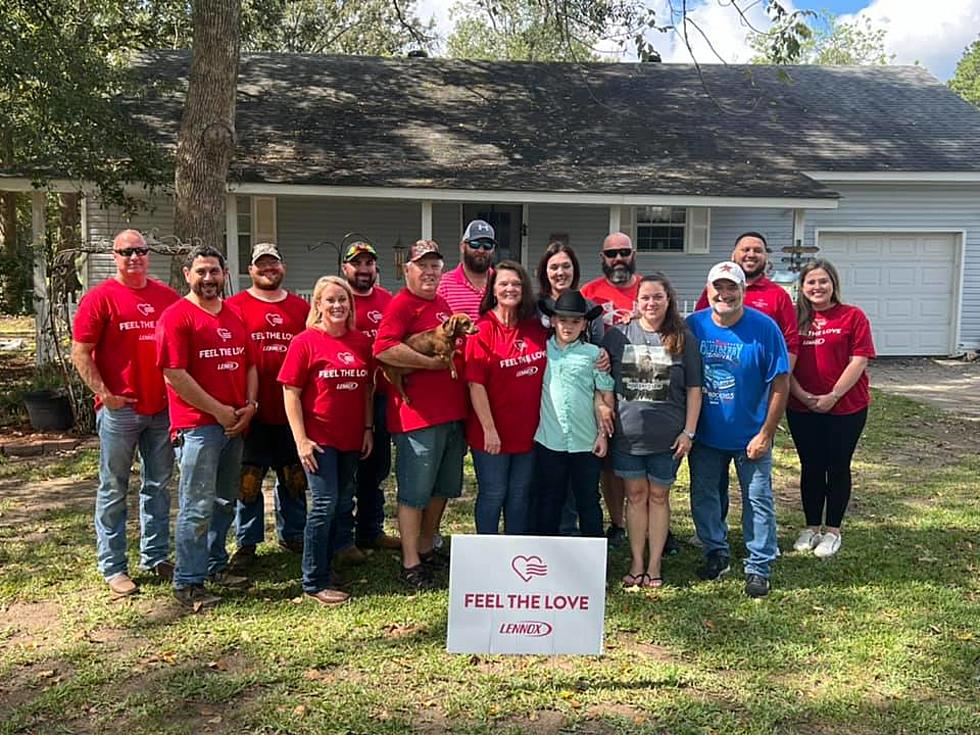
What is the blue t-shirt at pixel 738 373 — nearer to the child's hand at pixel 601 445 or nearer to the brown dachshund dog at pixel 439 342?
the child's hand at pixel 601 445

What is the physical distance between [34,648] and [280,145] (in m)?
9.74

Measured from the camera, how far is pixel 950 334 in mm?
14336

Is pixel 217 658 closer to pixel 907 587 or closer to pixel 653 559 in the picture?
pixel 653 559

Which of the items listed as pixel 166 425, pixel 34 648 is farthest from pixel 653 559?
pixel 34 648

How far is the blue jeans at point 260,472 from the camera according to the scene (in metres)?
4.50

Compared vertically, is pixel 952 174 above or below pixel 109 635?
Answer: above

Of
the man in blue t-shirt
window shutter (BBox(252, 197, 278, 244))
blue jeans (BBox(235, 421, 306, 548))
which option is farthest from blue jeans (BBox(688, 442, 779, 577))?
window shutter (BBox(252, 197, 278, 244))

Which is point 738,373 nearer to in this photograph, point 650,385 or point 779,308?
point 650,385

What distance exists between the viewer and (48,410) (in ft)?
26.7

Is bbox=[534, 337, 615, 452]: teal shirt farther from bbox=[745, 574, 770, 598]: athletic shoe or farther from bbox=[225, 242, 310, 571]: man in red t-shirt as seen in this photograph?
bbox=[225, 242, 310, 571]: man in red t-shirt

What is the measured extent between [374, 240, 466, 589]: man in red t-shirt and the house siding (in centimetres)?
1141

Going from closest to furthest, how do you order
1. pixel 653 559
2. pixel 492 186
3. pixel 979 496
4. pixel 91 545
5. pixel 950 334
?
1. pixel 653 559
2. pixel 91 545
3. pixel 979 496
4. pixel 492 186
5. pixel 950 334

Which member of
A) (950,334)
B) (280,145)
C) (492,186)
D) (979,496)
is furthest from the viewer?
(950,334)

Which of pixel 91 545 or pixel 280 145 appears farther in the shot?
pixel 280 145
